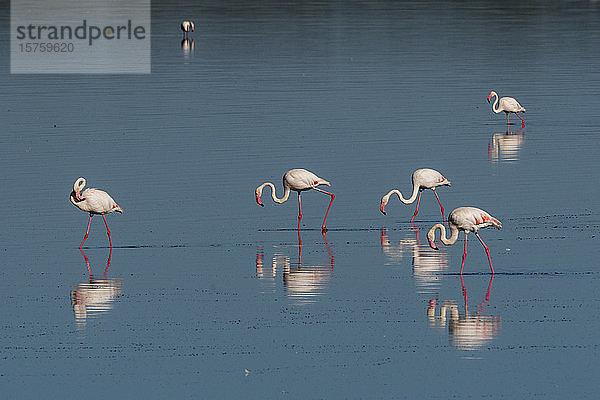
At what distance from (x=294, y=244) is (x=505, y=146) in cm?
909

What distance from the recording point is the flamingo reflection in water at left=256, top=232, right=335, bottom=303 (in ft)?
46.4

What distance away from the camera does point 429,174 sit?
18.3 m

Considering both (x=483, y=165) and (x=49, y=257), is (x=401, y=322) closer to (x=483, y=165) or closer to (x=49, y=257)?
(x=49, y=257)

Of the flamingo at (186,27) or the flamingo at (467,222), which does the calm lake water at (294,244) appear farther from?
the flamingo at (186,27)

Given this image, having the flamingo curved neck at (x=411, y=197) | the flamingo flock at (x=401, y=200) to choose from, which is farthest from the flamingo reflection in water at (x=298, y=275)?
the flamingo curved neck at (x=411, y=197)

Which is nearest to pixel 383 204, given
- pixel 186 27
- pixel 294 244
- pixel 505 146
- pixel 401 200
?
pixel 401 200

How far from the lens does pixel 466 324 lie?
1287cm

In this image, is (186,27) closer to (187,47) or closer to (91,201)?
(187,47)

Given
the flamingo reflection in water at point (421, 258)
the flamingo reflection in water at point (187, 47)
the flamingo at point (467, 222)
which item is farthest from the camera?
the flamingo reflection in water at point (187, 47)

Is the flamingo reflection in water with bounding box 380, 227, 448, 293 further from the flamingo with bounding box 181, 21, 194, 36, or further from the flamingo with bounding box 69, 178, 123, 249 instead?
the flamingo with bounding box 181, 21, 194, 36

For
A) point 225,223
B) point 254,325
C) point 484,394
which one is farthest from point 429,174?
point 484,394

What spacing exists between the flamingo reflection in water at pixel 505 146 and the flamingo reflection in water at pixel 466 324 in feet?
31.9

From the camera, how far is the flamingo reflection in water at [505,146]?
23250 millimetres

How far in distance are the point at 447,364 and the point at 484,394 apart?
2.84ft
